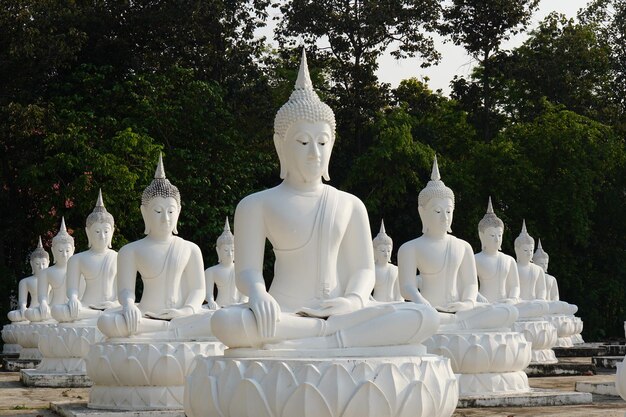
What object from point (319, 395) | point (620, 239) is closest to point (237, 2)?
point (620, 239)

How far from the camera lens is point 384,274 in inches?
795

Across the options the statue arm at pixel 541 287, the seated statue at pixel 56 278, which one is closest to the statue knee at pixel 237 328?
the seated statue at pixel 56 278

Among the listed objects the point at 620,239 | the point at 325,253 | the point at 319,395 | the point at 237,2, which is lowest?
the point at 319,395

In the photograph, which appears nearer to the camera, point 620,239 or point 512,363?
point 512,363

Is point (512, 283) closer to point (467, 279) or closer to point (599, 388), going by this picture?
point (467, 279)

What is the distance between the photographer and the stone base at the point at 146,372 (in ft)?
37.9

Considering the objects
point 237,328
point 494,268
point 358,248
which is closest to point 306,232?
point 358,248

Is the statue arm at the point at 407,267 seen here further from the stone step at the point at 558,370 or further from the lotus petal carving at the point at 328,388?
the lotus petal carving at the point at 328,388

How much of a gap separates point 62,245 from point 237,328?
13121mm

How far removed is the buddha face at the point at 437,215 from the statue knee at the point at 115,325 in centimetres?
397

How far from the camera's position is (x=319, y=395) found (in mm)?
7430

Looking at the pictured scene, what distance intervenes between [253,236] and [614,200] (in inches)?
948

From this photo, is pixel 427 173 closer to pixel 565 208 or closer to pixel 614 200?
pixel 565 208

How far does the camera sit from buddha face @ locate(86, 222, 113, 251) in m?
16.5
